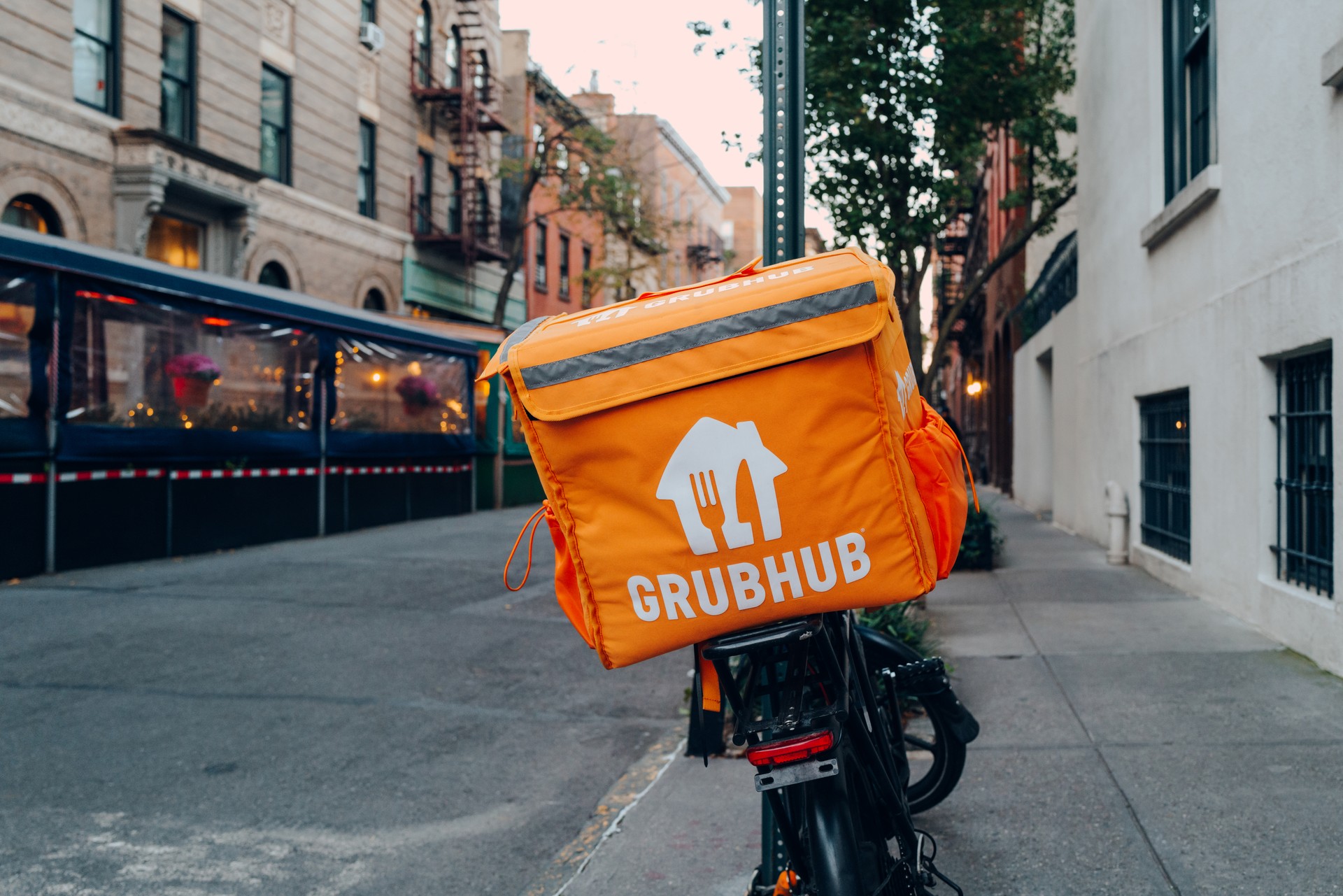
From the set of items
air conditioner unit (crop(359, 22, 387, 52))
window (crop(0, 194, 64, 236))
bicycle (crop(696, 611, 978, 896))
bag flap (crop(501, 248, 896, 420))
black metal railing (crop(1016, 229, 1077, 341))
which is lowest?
bicycle (crop(696, 611, 978, 896))

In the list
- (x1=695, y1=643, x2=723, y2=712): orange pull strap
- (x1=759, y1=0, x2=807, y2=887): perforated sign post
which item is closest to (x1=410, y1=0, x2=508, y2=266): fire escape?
(x1=759, y1=0, x2=807, y2=887): perforated sign post

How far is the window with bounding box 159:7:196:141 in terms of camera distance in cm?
1719

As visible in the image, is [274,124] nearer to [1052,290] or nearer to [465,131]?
[465,131]

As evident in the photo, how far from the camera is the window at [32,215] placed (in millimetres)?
14805

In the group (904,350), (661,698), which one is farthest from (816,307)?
(661,698)

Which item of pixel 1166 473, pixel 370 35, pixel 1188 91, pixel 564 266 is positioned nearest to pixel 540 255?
pixel 564 266

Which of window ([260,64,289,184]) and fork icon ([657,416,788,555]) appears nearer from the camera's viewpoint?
fork icon ([657,416,788,555])

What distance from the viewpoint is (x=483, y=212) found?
27156 millimetres

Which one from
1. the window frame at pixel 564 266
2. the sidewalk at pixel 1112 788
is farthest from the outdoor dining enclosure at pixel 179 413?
the window frame at pixel 564 266

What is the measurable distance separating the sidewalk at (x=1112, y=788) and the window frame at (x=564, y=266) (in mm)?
28802

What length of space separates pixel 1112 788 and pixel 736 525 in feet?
9.02

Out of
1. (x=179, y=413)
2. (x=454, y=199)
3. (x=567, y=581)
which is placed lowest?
(x=567, y=581)

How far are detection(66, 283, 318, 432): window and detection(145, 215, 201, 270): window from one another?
520cm

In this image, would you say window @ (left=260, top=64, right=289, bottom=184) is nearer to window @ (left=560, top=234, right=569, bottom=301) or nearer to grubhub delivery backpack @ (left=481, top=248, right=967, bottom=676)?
window @ (left=560, top=234, right=569, bottom=301)
